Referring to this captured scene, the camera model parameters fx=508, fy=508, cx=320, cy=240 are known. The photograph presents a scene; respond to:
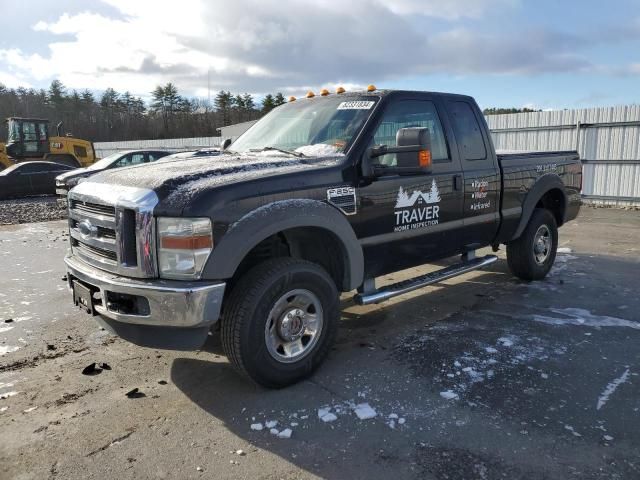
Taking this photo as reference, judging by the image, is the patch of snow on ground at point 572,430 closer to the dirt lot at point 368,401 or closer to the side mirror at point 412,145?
the dirt lot at point 368,401

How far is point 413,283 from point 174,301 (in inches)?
88.3

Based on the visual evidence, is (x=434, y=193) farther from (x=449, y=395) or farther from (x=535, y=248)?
(x=535, y=248)

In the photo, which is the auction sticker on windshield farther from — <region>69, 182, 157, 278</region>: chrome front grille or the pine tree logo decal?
<region>69, 182, 157, 278</region>: chrome front grille

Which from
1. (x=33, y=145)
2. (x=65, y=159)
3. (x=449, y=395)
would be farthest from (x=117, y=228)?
(x=65, y=159)

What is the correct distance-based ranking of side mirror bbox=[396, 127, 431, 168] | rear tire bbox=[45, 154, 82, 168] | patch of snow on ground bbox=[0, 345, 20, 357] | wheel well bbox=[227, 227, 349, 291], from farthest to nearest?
rear tire bbox=[45, 154, 82, 168]
patch of snow on ground bbox=[0, 345, 20, 357]
side mirror bbox=[396, 127, 431, 168]
wheel well bbox=[227, 227, 349, 291]

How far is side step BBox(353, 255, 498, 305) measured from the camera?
13.3 ft

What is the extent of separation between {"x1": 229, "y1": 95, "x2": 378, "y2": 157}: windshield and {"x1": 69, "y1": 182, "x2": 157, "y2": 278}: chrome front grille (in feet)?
4.61

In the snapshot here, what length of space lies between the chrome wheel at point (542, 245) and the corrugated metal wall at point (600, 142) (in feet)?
28.3

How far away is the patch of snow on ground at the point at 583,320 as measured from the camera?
4668mm

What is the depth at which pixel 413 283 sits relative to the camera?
4.46 meters

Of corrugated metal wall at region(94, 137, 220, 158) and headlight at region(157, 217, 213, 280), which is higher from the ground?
corrugated metal wall at region(94, 137, 220, 158)

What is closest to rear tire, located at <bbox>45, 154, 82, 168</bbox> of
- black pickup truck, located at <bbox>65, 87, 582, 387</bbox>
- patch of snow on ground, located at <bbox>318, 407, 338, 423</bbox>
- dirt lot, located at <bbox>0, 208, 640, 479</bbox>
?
dirt lot, located at <bbox>0, 208, 640, 479</bbox>

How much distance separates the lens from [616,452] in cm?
272

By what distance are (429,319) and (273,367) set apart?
6.72ft
